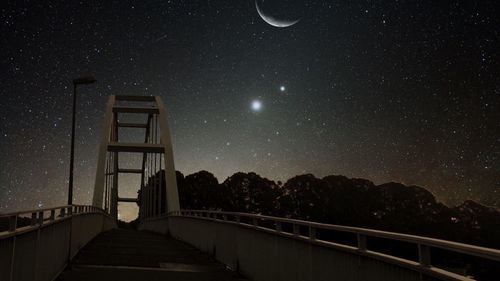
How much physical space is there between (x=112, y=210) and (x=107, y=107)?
84.3 feet

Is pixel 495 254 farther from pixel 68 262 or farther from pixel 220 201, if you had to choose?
pixel 220 201

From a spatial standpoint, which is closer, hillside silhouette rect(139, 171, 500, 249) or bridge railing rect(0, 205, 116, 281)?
bridge railing rect(0, 205, 116, 281)

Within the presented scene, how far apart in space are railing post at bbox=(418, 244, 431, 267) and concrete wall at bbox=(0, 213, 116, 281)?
177 inches

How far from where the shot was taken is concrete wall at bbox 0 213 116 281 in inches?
260

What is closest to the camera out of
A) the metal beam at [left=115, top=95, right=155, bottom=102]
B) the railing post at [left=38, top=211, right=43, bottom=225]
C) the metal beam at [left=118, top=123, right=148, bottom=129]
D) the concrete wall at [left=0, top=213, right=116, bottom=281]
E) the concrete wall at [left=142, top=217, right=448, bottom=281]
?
the concrete wall at [left=142, top=217, right=448, bottom=281]

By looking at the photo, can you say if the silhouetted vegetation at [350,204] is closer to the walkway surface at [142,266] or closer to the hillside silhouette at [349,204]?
the hillside silhouette at [349,204]

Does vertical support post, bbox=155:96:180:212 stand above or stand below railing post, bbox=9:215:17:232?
above

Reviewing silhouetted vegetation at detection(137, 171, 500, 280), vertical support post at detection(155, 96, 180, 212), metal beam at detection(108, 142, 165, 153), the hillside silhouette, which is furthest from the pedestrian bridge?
the hillside silhouette

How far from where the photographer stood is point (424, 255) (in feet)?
15.1

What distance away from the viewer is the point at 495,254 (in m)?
3.58

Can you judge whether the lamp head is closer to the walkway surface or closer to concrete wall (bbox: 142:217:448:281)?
the walkway surface

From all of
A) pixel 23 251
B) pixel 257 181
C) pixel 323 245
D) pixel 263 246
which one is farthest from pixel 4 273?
pixel 257 181

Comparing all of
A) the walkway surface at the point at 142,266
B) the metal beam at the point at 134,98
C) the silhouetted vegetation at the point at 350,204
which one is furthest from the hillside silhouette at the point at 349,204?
the walkway surface at the point at 142,266

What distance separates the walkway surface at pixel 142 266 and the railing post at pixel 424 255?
6.97 meters
